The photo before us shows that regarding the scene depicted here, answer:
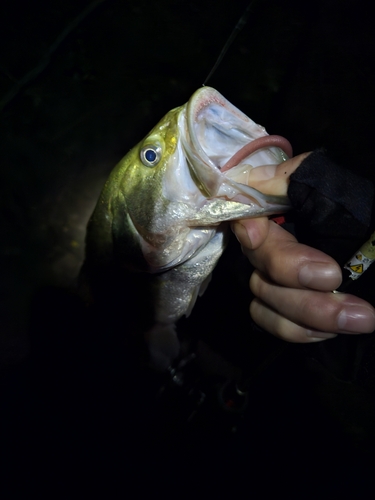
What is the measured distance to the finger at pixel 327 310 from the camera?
737mm

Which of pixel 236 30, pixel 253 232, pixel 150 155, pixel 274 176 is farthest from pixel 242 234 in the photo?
pixel 236 30

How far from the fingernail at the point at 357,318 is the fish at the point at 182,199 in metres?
0.35

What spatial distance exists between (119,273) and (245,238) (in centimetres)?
93

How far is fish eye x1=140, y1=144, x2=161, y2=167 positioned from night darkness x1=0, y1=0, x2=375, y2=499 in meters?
0.83

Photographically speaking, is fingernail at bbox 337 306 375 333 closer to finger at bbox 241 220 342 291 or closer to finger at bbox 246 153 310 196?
finger at bbox 241 220 342 291

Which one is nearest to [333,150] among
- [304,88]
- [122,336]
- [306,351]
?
[304,88]

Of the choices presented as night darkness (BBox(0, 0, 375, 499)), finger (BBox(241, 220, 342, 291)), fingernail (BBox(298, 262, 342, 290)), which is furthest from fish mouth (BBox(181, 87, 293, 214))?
night darkness (BBox(0, 0, 375, 499))

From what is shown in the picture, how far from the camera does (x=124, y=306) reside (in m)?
2.03

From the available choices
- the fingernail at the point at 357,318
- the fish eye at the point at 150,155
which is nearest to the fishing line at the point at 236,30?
the fish eye at the point at 150,155

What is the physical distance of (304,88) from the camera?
5.94 feet

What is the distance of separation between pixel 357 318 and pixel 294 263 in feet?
0.68

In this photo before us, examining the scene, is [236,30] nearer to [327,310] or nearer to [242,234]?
[242,234]

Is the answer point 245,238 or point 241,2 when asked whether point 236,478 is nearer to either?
point 245,238

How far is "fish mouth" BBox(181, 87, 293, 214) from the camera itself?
2.94 ft
